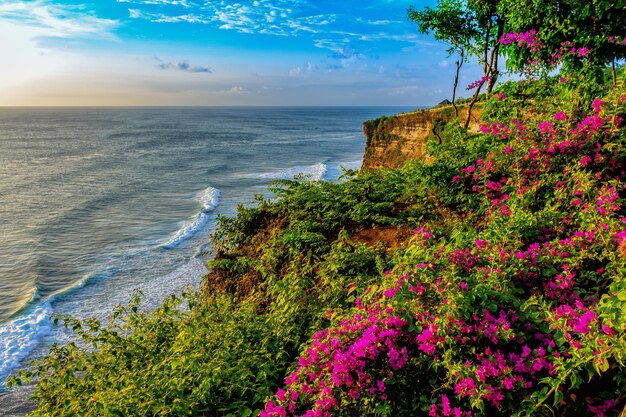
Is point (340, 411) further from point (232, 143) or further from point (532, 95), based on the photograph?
point (232, 143)

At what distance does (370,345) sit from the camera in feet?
14.9

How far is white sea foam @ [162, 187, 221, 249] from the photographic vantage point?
23.2 m

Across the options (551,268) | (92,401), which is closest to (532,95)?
(551,268)

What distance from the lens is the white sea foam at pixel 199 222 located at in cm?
2319

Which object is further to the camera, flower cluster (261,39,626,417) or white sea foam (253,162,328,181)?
white sea foam (253,162,328,181)

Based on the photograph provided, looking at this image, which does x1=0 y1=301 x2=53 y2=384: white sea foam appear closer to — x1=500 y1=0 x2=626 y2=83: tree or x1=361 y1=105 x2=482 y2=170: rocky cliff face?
x1=500 y1=0 x2=626 y2=83: tree

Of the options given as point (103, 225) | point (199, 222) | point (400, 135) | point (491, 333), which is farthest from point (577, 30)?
point (103, 225)

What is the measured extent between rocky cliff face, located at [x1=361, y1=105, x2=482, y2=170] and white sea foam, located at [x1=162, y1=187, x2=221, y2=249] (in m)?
12.1

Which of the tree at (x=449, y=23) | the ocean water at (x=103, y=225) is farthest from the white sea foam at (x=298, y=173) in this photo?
the tree at (x=449, y=23)

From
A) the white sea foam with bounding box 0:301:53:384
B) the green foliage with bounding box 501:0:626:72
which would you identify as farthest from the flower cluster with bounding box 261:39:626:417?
the white sea foam with bounding box 0:301:53:384

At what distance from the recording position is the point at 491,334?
4426 millimetres

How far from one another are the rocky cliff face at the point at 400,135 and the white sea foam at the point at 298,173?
7.42 meters

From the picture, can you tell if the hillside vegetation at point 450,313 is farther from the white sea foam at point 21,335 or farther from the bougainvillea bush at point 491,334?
the white sea foam at point 21,335

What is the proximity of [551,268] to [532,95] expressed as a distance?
22.3ft
